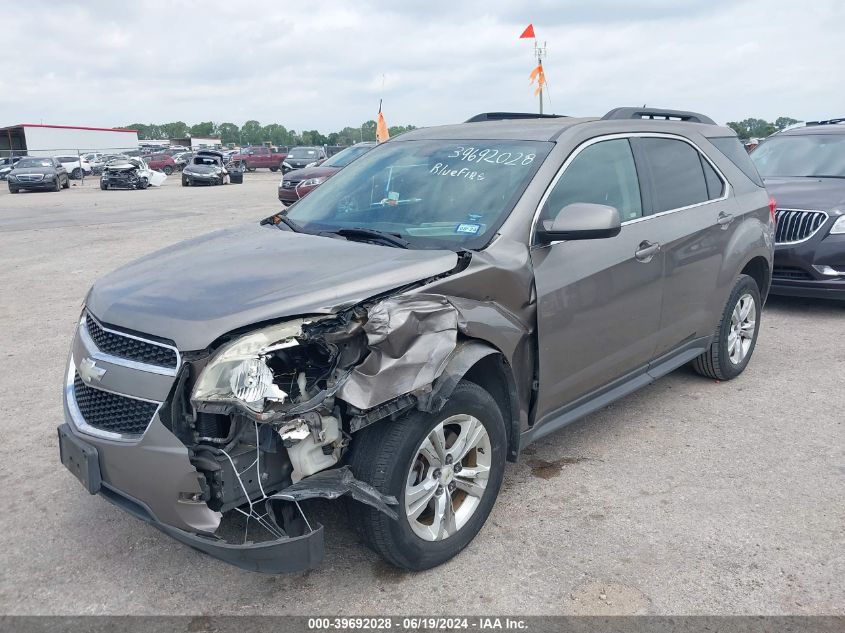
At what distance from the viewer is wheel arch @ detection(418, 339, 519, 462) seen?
297 centimetres

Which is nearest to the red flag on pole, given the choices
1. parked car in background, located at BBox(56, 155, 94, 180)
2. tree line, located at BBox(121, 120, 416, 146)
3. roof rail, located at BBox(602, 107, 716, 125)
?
roof rail, located at BBox(602, 107, 716, 125)

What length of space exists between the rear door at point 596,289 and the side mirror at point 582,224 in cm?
9

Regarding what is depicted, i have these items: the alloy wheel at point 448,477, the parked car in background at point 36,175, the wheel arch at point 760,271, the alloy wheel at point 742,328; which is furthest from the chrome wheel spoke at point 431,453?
the parked car in background at point 36,175

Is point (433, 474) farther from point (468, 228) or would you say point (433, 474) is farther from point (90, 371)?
point (90, 371)

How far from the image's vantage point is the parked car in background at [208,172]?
105ft

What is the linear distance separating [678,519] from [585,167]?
74.1 inches

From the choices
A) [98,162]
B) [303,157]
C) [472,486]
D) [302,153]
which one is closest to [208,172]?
[303,157]

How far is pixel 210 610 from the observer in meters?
2.93

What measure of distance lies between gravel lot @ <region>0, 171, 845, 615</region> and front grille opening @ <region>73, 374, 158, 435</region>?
0.73 metres

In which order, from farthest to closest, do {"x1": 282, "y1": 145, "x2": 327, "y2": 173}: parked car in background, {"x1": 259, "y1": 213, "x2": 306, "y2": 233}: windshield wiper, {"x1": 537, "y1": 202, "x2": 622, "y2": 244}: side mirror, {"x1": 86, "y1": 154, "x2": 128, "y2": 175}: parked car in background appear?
{"x1": 86, "y1": 154, "x2": 128, "y2": 175}: parked car in background → {"x1": 282, "y1": 145, "x2": 327, "y2": 173}: parked car in background → {"x1": 259, "y1": 213, "x2": 306, "y2": 233}: windshield wiper → {"x1": 537, "y1": 202, "x2": 622, "y2": 244}: side mirror

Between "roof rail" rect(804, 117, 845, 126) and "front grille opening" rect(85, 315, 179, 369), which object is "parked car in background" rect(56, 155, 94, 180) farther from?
"front grille opening" rect(85, 315, 179, 369)

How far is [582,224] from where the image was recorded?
136 inches

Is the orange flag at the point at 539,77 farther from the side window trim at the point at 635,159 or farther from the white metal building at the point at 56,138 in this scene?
the white metal building at the point at 56,138

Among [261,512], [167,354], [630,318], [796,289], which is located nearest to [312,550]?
[261,512]
